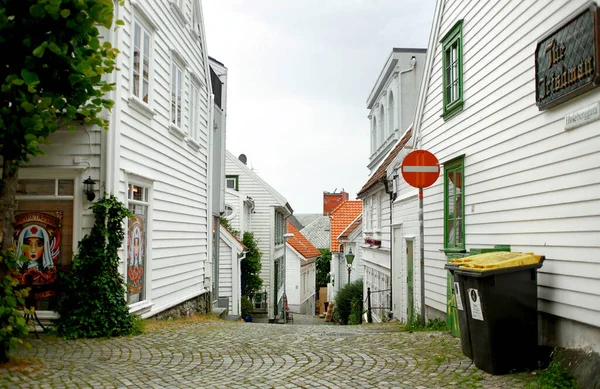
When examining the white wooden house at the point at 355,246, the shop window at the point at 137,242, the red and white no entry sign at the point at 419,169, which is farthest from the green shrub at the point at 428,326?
the white wooden house at the point at 355,246

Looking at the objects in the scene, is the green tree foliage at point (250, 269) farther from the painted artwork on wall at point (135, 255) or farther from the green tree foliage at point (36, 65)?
the green tree foliage at point (36, 65)

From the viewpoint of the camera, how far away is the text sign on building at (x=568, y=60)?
6.16 metres

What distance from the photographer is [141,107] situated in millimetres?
11258

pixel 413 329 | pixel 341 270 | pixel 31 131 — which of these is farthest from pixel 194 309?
pixel 341 270

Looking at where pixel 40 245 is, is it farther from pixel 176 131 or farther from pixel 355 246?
pixel 355 246

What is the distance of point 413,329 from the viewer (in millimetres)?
12055

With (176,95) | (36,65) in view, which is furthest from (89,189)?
(176,95)

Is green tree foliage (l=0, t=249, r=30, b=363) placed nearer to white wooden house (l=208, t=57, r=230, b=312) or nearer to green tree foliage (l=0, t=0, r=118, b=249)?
green tree foliage (l=0, t=0, r=118, b=249)

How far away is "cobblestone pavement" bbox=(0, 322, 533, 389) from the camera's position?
259 inches

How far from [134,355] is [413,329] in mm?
5883

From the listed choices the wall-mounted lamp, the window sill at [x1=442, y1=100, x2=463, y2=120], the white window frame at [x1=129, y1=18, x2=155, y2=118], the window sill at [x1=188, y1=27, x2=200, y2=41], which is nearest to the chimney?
the window sill at [x1=188, y1=27, x2=200, y2=41]

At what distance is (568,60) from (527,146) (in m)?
1.47

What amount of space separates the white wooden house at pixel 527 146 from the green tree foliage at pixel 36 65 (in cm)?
522

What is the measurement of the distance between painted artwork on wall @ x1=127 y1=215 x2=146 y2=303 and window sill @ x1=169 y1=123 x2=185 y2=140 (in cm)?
264
